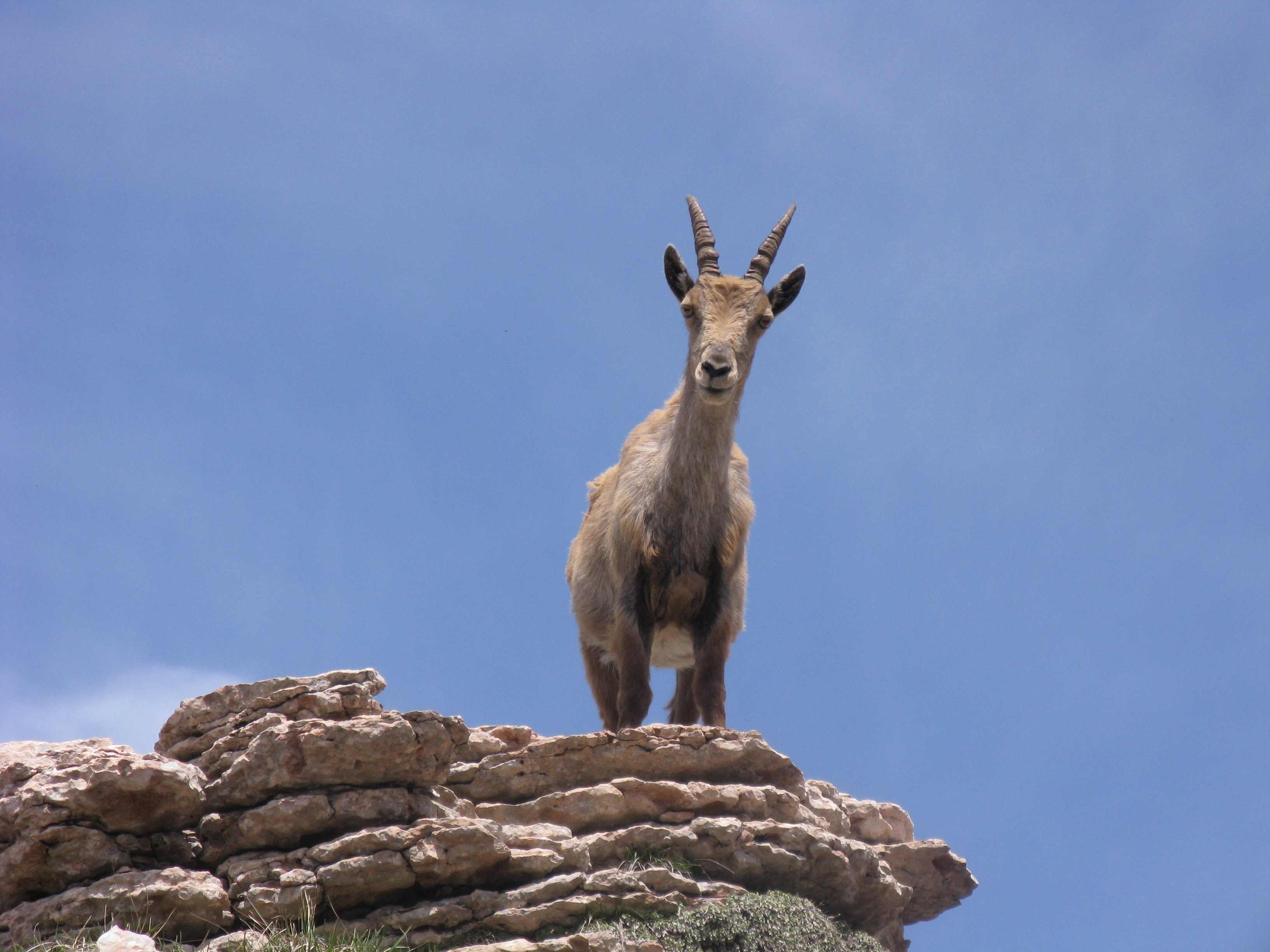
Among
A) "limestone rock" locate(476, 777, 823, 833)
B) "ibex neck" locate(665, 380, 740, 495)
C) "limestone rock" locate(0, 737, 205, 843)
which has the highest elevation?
"ibex neck" locate(665, 380, 740, 495)

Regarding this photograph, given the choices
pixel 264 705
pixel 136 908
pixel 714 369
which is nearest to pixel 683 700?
pixel 714 369

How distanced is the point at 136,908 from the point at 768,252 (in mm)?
7174

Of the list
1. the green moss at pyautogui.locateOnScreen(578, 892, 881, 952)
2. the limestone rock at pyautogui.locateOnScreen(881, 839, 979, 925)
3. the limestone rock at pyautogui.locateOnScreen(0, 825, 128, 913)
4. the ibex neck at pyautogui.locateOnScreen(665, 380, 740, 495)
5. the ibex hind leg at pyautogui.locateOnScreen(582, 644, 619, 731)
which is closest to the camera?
the limestone rock at pyautogui.locateOnScreen(0, 825, 128, 913)

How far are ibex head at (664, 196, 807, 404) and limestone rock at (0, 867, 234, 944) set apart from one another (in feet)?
15.9

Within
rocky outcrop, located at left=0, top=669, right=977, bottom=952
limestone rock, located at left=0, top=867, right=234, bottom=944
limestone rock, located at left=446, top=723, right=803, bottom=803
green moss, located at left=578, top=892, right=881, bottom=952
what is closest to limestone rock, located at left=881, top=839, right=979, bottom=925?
rocky outcrop, located at left=0, top=669, right=977, bottom=952

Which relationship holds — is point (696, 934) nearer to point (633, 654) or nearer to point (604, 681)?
point (633, 654)

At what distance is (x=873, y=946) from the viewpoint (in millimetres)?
7875

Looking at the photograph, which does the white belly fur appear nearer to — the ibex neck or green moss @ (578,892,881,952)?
the ibex neck

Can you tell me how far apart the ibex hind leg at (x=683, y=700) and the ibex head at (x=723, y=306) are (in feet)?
7.89

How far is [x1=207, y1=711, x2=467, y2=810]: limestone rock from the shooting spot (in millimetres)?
6895

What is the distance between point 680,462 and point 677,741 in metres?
2.40

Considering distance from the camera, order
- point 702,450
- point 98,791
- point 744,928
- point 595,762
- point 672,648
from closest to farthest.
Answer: point 98,791
point 744,928
point 595,762
point 702,450
point 672,648

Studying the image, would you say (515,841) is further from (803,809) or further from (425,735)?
(803,809)

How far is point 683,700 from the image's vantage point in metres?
10.3
